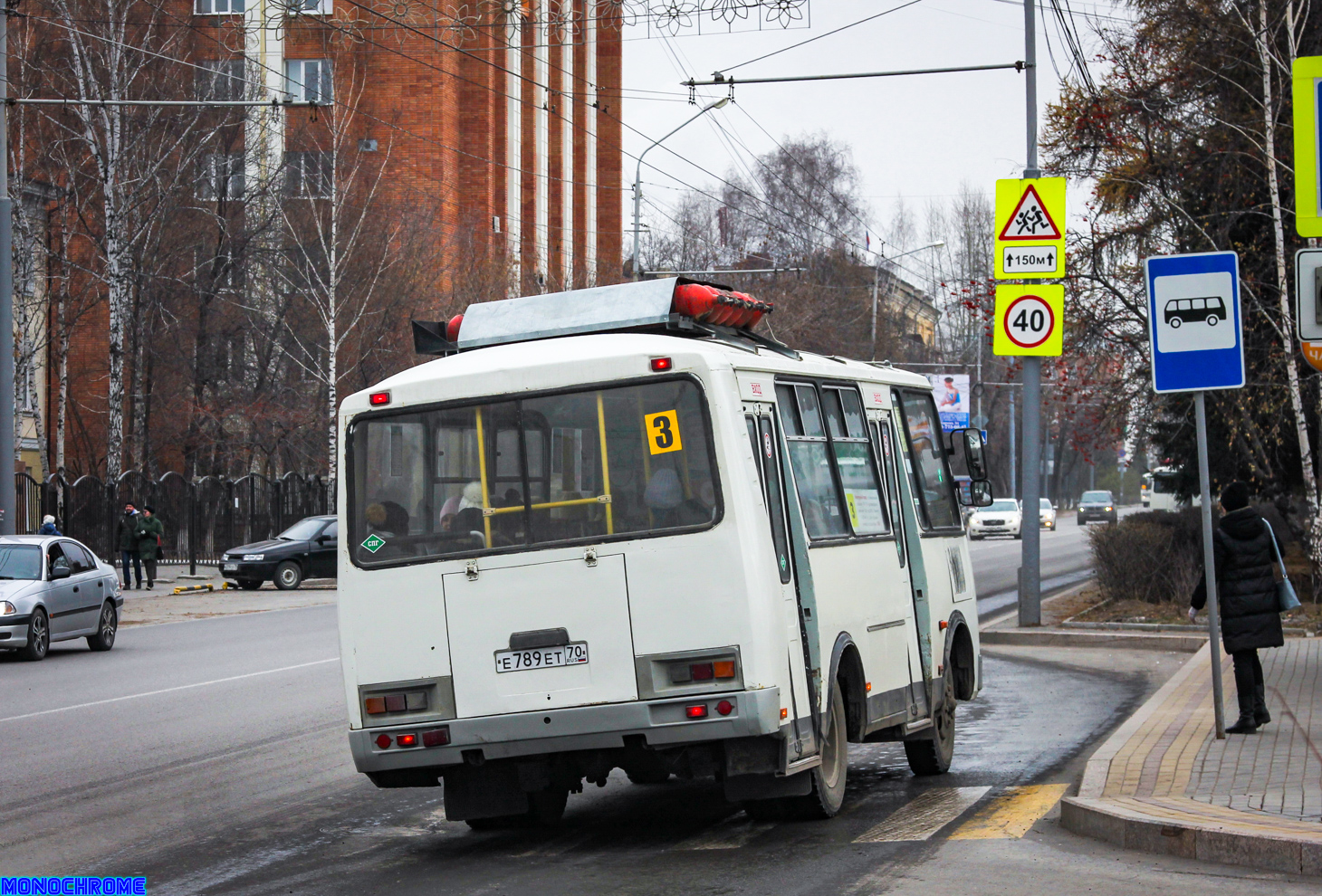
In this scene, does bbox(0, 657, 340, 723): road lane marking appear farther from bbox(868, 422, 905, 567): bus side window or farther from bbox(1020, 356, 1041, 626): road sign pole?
bbox(1020, 356, 1041, 626): road sign pole

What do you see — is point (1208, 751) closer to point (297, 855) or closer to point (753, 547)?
point (753, 547)

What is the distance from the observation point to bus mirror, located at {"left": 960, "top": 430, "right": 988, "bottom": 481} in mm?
11781

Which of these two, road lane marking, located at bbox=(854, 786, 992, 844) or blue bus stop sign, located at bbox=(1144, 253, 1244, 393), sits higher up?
blue bus stop sign, located at bbox=(1144, 253, 1244, 393)

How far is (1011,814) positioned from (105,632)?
49.8 feet

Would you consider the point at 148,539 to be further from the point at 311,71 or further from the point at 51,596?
the point at 311,71

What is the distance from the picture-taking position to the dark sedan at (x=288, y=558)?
34219 mm

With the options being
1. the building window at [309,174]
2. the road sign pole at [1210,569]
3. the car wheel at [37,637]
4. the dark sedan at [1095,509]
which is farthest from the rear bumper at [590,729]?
the dark sedan at [1095,509]

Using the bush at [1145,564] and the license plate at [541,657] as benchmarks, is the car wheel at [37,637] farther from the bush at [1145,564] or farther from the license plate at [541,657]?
the bush at [1145,564]

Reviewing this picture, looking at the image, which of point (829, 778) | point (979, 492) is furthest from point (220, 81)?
point (829, 778)

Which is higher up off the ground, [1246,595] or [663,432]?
[663,432]

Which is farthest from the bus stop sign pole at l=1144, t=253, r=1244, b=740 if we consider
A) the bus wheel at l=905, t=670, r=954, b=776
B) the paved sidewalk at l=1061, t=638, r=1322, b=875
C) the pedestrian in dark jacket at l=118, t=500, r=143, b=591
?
the pedestrian in dark jacket at l=118, t=500, r=143, b=591

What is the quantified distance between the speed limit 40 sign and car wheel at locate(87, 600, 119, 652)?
11750 mm

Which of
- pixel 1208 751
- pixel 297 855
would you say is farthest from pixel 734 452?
pixel 1208 751

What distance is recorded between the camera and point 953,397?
49156mm
